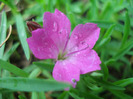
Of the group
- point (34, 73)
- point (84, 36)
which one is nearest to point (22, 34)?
point (34, 73)

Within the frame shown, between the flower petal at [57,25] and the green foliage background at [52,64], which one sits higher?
the flower petal at [57,25]

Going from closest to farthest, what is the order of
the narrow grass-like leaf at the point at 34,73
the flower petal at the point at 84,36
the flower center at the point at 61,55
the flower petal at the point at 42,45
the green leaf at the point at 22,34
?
the flower petal at the point at 42,45
the flower petal at the point at 84,36
the flower center at the point at 61,55
the green leaf at the point at 22,34
the narrow grass-like leaf at the point at 34,73

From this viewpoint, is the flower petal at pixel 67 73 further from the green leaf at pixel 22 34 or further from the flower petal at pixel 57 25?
the green leaf at pixel 22 34

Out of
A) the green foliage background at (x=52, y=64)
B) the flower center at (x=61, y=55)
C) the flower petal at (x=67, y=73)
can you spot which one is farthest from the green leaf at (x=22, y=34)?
the flower petal at (x=67, y=73)

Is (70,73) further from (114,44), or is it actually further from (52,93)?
(114,44)

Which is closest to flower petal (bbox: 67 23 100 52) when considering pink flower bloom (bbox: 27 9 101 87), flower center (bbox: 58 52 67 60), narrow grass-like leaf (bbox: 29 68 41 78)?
pink flower bloom (bbox: 27 9 101 87)

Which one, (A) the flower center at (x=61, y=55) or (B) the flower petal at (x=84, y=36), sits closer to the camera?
(B) the flower petal at (x=84, y=36)

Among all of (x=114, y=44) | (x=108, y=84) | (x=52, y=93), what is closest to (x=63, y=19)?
(x=108, y=84)
